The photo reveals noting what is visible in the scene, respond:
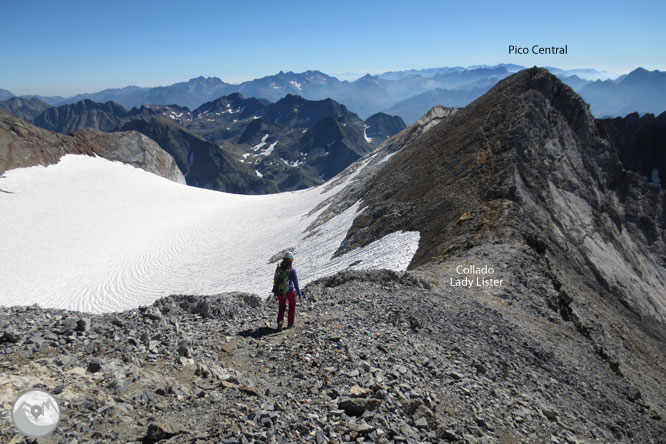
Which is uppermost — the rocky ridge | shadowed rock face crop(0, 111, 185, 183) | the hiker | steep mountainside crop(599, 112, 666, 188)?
shadowed rock face crop(0, 111, 185, 183)

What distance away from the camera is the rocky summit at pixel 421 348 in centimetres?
685

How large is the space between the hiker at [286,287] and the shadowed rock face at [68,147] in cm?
5968

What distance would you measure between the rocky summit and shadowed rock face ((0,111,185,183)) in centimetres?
5599

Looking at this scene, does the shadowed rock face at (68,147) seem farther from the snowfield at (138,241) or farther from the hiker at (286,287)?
the hiker at (286,287)

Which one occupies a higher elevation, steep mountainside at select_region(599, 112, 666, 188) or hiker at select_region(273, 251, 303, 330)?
steep mountainside at select_region(599, 112, 666, 188)

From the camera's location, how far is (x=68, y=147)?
67.8 m

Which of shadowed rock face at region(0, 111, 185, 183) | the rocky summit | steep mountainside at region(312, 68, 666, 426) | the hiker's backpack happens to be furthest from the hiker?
shadowed rock face at region(0, 111, 185, 183)

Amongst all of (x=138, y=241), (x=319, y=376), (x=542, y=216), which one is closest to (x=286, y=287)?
(x=319, y=376)

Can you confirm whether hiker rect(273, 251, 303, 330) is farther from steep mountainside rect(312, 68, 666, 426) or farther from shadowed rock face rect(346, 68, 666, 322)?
shadowed rock face rect(346, 68, 666, 322)

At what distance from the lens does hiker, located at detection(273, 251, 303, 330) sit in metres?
11.4

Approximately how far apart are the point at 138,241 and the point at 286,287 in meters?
39.9

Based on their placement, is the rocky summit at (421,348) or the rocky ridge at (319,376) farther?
the rocky summit at (421,348)

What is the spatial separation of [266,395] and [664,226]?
57.9 m

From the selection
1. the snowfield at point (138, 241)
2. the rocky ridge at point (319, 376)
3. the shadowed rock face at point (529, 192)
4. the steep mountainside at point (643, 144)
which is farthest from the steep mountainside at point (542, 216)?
the steep mountainside at point (643, 144)
